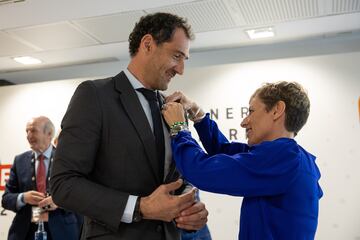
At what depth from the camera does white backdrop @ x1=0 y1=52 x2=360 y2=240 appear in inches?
151

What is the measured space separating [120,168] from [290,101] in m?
0.74

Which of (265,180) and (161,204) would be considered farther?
(265,180)

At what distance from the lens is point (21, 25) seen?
13.1 ft

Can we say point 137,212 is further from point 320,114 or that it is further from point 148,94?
point 320,114

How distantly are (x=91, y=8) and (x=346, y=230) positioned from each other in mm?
2979

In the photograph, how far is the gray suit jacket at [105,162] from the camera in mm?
1310

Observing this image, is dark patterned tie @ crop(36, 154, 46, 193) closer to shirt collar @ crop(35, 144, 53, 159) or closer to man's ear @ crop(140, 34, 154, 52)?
shirt collar @ crop(35, 144, 53, 159)

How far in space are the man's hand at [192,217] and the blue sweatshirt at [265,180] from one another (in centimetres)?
11

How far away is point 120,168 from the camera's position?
1422mm

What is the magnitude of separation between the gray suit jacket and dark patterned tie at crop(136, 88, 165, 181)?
4cm

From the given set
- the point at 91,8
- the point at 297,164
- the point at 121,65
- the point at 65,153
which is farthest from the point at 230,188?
the point at 121,65

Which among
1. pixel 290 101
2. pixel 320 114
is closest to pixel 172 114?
pixel 290 101

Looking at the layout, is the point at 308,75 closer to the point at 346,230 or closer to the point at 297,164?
the point at 346,230

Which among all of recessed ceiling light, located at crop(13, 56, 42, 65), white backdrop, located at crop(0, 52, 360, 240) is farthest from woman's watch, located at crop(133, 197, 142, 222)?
recessed ceiling light, located at crop(13, 56, 42, 65)
